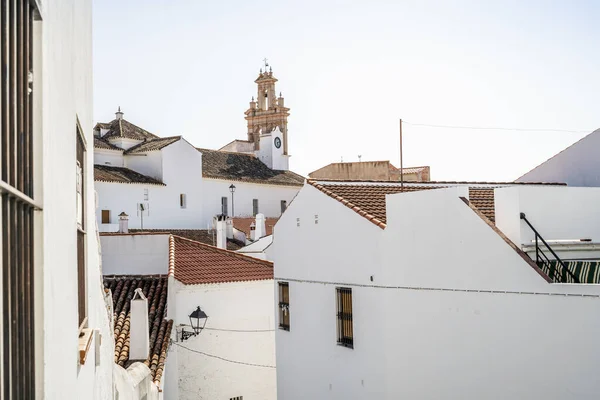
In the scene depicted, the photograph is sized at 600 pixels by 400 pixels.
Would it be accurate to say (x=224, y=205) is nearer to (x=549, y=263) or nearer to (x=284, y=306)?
(x=284, y=306)

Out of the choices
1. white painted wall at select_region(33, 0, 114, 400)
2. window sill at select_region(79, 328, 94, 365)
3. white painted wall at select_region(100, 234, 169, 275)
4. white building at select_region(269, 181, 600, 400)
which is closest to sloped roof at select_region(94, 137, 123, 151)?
white painted wall at select_region(100, 234, 169, 275)

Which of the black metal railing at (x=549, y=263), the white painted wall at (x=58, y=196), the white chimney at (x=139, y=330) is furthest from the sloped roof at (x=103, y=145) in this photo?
the white painted wall at (x=58, y=196)

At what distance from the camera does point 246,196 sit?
53.3 meters

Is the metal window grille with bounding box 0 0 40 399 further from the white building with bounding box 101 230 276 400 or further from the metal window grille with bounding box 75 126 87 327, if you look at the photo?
the white building with bounding box 101 230 276 400

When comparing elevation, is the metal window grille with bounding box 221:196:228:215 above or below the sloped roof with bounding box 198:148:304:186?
below

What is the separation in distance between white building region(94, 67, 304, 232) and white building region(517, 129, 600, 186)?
28172 mm

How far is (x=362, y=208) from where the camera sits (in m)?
14.6

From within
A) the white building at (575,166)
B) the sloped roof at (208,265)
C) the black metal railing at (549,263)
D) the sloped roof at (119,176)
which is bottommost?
the sloped roof at (208,265)

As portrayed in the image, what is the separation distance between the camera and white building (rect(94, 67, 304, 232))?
43906 millimetres

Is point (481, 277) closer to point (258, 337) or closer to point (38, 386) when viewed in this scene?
Answer: point (38, 386)

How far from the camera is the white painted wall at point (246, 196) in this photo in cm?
5034

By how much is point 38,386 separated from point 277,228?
14.8 meters

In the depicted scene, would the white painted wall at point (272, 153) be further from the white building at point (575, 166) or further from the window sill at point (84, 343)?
the window sill at point (84, 343)

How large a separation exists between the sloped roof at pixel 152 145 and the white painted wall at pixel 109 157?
777 millimetres
